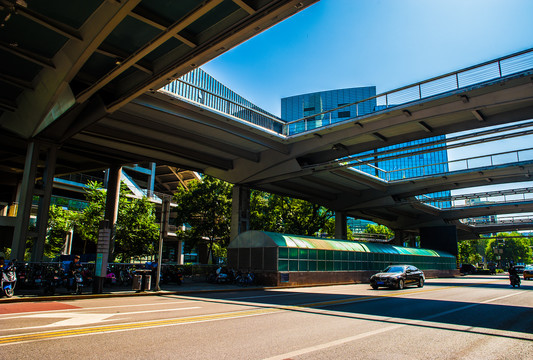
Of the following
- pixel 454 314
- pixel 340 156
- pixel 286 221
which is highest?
pixel 340 156

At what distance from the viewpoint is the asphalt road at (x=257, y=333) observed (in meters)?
6.09

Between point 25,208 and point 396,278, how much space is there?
2184 cm

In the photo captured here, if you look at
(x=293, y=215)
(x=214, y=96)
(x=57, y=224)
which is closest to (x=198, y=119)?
(x=214, y=96)

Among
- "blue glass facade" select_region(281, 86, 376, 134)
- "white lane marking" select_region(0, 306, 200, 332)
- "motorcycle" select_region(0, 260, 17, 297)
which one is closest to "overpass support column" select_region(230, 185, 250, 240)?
"motorcycle" select_region(0, 260, 17, 297)

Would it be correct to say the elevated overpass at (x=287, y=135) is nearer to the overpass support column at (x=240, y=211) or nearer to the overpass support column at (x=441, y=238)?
the overpass support column at (x=240, y=211)

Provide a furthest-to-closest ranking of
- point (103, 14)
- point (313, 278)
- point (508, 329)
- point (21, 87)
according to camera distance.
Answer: point (313, 278) < point (21, 87) < point (103, 14) < point (508, 329)

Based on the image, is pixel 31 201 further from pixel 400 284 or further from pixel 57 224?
pixel 400 284

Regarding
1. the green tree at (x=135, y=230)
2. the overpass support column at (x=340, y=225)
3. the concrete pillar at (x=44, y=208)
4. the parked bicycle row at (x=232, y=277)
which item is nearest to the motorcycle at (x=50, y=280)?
the concrete pillar at (x=44, y=208)

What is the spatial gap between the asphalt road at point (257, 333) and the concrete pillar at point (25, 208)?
8.18 metres

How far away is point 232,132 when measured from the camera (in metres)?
Result: 23.0

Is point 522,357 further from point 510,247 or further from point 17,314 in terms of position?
point 510,247

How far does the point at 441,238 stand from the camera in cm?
5678

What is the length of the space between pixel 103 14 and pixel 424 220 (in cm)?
5649

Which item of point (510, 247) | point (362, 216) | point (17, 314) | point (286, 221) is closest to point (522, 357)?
point (17, 314)
